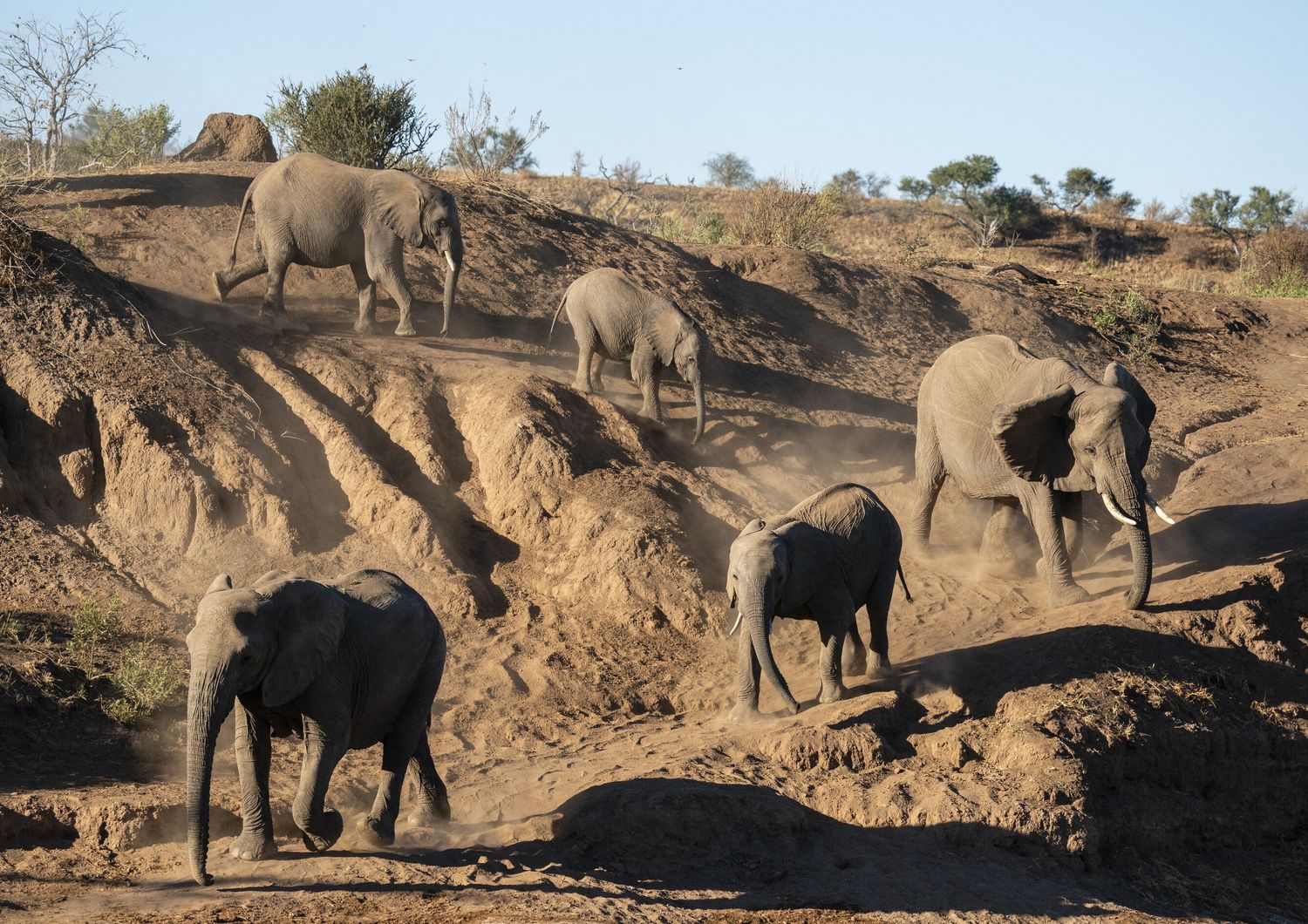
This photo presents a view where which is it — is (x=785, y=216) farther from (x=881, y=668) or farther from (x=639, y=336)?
(x=881, y=668)

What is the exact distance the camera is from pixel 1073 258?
3681cm

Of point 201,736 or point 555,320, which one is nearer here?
point 201,736

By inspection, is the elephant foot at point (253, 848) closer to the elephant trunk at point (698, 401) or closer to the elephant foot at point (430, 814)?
the elephant foot at point (430, 814)

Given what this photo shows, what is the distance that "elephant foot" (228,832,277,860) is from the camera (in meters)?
7.19

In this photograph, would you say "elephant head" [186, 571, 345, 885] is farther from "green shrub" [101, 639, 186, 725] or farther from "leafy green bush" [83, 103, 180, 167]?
"leafy green bush" [83, 103, 180, 167]

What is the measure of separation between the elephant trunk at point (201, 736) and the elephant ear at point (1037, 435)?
754 centimetres

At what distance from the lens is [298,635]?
6891 millimetres

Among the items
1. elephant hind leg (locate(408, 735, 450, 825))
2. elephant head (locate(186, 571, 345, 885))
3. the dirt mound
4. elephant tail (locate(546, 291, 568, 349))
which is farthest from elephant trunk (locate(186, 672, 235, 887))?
the dirt mound

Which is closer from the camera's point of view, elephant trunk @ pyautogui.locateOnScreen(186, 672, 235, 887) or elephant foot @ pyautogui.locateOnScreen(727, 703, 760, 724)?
elephant trunk @ pyautogui.locateOnScreen(186, 672, 235, 887)

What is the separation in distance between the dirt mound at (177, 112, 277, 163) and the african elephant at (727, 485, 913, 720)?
1183 centimetres

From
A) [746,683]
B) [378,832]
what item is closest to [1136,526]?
[746,683]

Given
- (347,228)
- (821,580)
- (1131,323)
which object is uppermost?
(347,228)

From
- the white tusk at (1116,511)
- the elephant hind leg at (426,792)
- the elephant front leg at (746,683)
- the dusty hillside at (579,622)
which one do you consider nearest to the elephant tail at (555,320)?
the dusty hillside at (579,622)

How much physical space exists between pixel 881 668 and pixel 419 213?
23.4ft
